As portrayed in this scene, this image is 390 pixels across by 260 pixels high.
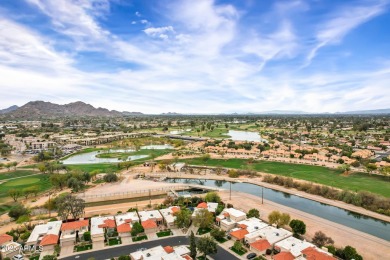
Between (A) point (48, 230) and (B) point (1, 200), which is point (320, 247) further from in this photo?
(B) point (1, 200)

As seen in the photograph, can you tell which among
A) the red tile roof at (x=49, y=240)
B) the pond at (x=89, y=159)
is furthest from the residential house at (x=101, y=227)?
the pond at (x=89, y=159)

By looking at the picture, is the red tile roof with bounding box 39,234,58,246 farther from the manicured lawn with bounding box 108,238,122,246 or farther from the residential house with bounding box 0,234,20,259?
the manicured lawn with bounding box 108,238,122,246

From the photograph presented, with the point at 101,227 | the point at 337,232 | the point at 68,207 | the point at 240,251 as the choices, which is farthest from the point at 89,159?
the point at 337,232

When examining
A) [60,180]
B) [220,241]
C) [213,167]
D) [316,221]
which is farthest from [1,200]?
[316,221]

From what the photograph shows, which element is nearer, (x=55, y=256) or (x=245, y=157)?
(x=55, y=256)

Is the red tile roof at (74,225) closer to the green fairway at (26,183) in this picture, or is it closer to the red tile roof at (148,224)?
the red tile roof at (148,224)

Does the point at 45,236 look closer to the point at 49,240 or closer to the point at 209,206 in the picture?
the point at 49,240
